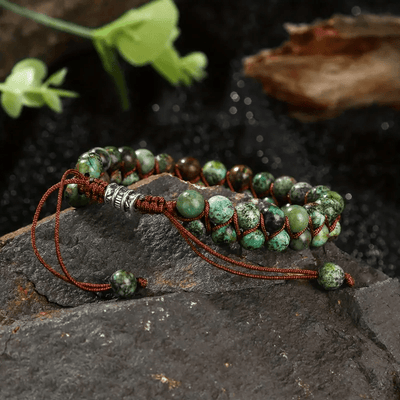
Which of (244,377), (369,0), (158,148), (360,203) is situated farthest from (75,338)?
(369,0)

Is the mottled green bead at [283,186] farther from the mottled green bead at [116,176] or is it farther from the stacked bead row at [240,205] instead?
the mottled green bead at [116,176]

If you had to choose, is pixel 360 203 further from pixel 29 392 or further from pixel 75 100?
pixel 29 392

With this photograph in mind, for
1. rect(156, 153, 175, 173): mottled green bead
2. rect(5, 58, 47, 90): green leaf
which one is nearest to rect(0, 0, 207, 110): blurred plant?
rect(5, 58, 47, 90): green leaf

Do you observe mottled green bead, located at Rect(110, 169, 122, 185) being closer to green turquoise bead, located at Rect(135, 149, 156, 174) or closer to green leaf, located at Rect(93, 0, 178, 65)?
green turquoise bead, located at Rect(135, 149, 156, 174)

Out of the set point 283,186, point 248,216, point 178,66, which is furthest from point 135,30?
point 248,216

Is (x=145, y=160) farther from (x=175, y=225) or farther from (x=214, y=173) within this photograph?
(x=175, y=225)

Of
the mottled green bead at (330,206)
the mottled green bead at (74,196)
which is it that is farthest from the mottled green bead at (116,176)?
the mottled green bead at (330,206)
